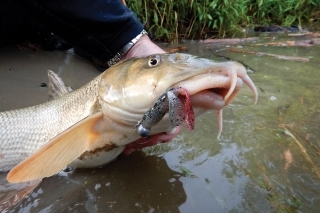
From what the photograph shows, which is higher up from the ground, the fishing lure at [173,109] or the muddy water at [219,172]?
the fishing lure at [173,109]

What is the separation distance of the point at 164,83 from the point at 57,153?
487 millimetres

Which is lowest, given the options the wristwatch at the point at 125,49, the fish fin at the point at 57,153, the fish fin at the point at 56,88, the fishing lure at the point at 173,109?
the wristwatch at the point at 125,49

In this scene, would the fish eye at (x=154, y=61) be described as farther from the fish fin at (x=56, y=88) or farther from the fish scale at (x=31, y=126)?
the fish fin at (x=56, y=88)

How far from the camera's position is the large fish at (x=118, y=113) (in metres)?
1.25

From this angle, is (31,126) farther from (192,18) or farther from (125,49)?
(192,18)

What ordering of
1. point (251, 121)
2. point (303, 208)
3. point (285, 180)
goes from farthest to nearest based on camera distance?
point (251, 121)
point (285, 180)
point (303, 208)

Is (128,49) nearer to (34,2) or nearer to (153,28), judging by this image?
(34,2)

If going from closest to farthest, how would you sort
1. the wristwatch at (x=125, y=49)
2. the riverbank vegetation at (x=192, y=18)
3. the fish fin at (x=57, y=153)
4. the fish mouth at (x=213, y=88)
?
the fish mouth at (x=213, y=88)
the fish fin at (x=57, y=153)
the wristwatch at (x=125, y=49)
the riverbank vegetation at (x=192, y=18)

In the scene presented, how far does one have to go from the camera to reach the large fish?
1.25 meters

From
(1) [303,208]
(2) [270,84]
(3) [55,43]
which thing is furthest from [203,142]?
(3) [55,43]

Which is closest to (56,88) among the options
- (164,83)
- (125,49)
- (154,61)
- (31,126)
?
(31,126)

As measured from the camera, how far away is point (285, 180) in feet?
5.21

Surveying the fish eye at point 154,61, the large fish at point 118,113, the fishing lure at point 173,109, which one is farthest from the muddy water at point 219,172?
the fish eye at point 154,61

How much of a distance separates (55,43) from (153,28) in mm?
1320
